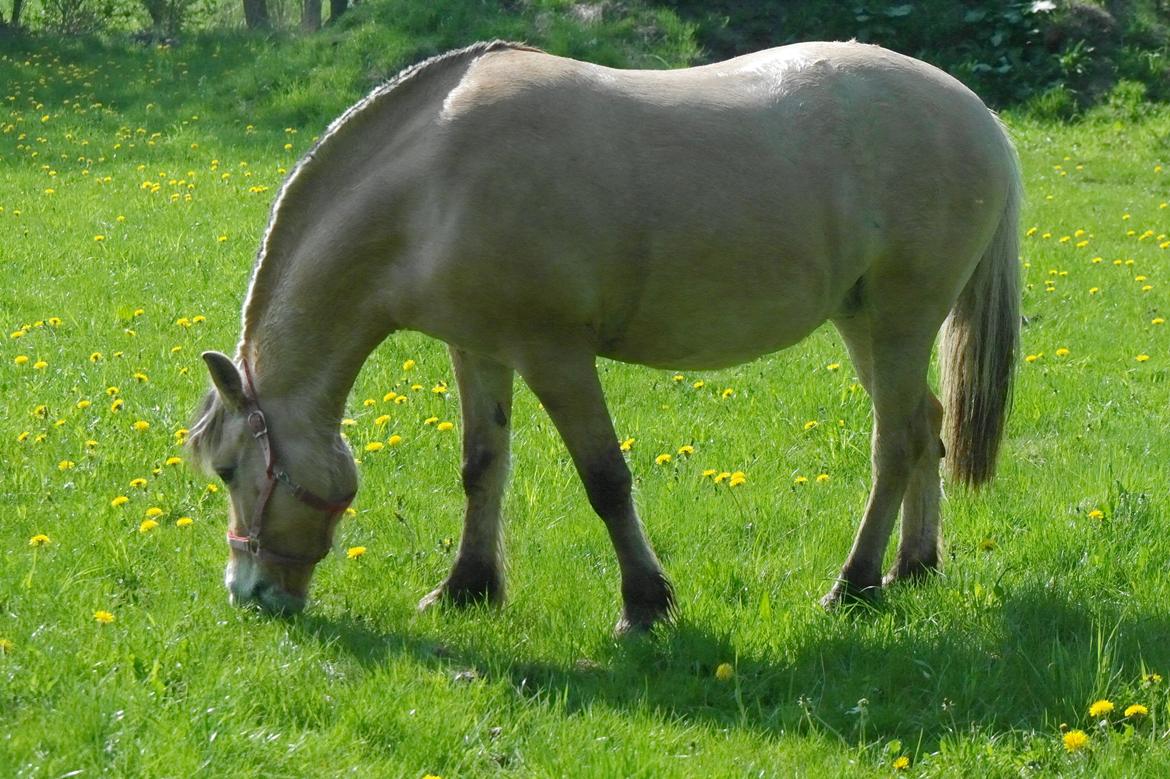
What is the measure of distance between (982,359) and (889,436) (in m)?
0.70

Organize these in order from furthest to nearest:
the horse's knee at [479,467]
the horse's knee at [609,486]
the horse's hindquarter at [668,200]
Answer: the horse's knee at [479,467] → the horse's knee at [609,486] → the horse's hindquarter at [668,200]

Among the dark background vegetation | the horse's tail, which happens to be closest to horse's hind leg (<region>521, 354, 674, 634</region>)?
the horse's tail

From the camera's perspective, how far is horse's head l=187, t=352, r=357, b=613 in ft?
14.5

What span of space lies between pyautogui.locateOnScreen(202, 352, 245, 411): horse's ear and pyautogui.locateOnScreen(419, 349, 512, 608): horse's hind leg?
0.89 m

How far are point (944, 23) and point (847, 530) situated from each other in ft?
45.1

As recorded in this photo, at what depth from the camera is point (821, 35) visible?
17.4 meters

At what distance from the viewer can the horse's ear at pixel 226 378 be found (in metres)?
4.31

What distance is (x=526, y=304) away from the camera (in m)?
4.27

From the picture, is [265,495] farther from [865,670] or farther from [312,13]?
A: [312,13]

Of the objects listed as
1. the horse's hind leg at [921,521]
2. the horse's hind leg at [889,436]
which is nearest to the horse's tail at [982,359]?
the horse's hind leg at [921,521]

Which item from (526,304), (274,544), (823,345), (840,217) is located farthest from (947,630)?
(823,345)

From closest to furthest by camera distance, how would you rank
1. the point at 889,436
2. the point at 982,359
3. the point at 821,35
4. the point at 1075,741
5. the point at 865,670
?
the point at 1075,741 → the point at 865,670 → the point at 889,436 → the point at 982,359 → the point at 821,35

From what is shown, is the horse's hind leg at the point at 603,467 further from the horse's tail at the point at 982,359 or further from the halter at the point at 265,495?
the horse's tail at the point at 982,359

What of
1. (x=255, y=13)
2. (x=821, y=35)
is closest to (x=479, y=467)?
(x=821, y=35)
